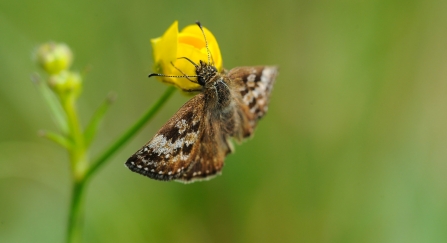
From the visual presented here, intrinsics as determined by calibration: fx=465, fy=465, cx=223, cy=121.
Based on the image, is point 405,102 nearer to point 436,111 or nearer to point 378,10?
point 436,111

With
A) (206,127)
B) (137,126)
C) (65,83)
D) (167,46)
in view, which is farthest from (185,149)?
(65,83)

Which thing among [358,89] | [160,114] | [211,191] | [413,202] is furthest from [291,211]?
[160,114]

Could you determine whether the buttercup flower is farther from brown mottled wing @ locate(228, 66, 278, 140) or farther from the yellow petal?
brown mottled wing @ locate(228, 66, 278, 140)

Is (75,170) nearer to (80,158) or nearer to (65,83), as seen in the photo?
(80,158)

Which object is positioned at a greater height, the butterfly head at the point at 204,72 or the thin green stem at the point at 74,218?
the butterfly head at the point at 204,72

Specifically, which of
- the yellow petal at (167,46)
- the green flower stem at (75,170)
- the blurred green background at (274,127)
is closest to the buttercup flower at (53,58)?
the green flower stem at (75,170)

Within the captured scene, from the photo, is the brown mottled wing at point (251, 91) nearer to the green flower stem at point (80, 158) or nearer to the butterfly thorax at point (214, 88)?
the butterfly thorax at point (214, 88)
